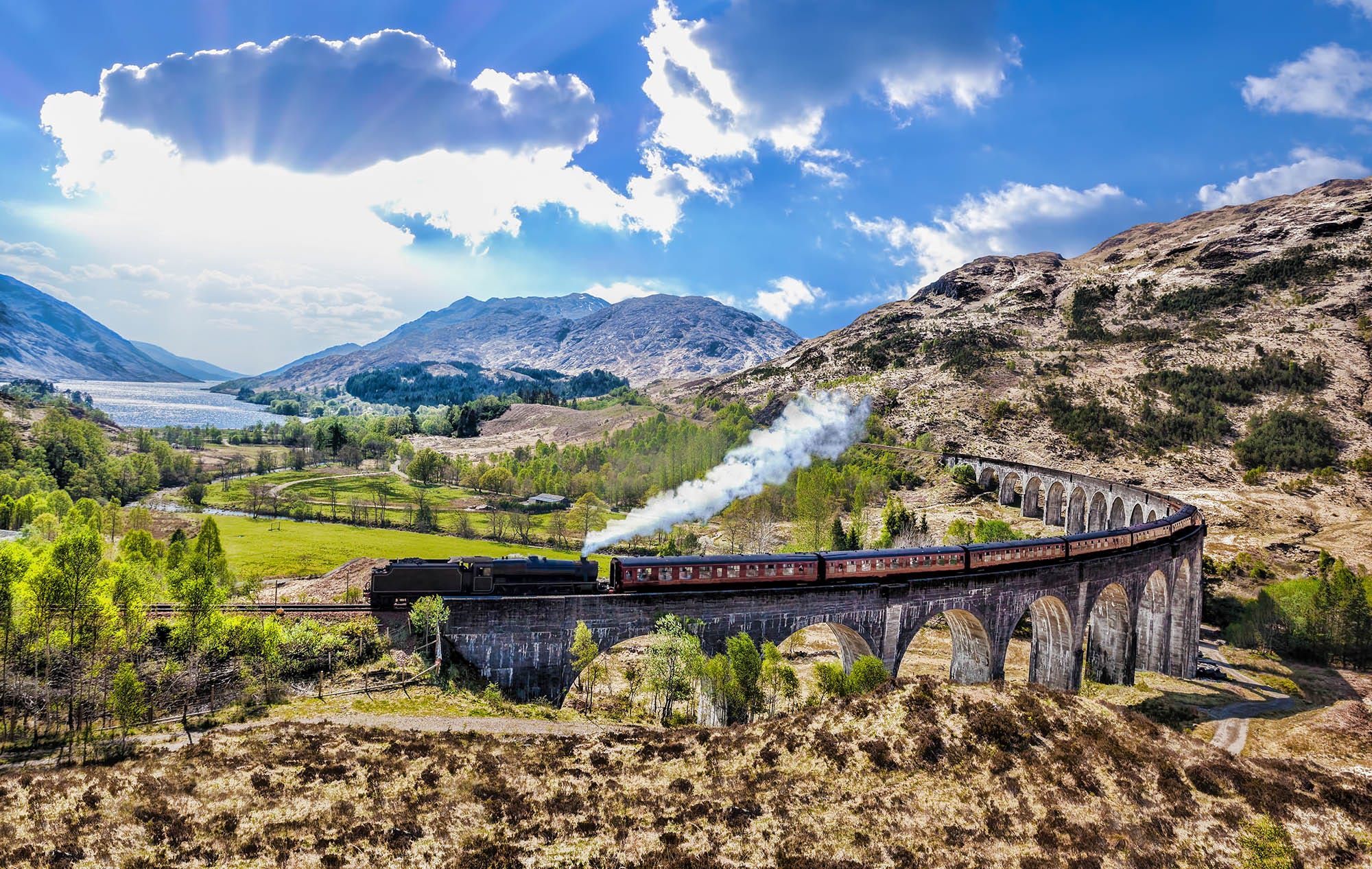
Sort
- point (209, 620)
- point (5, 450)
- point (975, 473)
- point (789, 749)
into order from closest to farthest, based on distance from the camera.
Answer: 1. point (789, 749)
2. point (209, 620)
3. point (5, 450)
4. point (975, 473)

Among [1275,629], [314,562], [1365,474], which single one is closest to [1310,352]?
[1365,474]

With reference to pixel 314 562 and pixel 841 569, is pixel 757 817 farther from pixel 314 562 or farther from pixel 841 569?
→ pixel 314 562

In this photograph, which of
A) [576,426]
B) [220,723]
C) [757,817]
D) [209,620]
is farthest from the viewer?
[576,426]

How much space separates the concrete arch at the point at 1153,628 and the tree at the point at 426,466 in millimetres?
123567

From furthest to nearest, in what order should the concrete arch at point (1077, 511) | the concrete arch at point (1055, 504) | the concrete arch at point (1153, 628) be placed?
the concrete arch at point (1055, 504) → the concrete arch at point (1077, 511) → the concrete arch at point (1153, 628)

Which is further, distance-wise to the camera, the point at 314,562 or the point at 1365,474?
the point at 1365,474

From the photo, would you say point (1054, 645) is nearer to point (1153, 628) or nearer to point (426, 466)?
point (1153, 628)

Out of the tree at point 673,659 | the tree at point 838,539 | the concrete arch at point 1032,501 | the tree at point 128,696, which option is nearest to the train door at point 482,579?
the tree at point 673,659

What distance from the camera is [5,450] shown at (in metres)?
99.2

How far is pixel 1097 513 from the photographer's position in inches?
3433

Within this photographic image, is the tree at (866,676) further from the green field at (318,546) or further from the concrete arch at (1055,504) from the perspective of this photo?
the concrete arch at (1055,504)

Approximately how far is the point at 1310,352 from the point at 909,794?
180 meters

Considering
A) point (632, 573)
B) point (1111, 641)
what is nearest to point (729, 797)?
point (632, 573)

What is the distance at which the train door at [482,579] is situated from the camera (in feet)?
100
